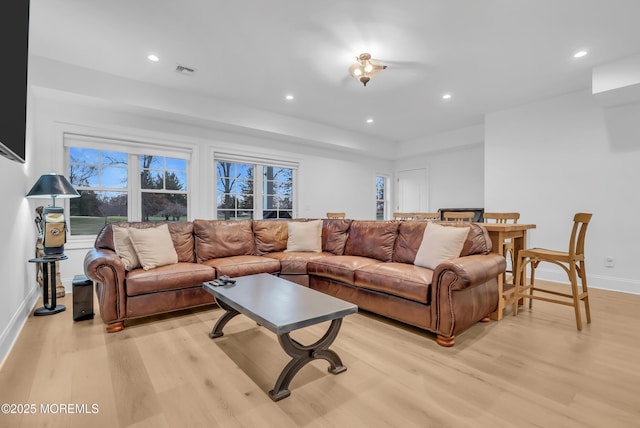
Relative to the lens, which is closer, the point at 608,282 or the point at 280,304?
the point at 280,304

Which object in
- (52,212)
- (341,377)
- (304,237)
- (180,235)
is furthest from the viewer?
(304,237)

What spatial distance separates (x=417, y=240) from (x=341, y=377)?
1.75m

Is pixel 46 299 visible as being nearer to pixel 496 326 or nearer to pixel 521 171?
pixel 496 326

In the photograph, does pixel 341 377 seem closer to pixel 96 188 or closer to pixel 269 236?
pixel 269 236

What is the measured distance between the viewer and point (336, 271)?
10.4ft

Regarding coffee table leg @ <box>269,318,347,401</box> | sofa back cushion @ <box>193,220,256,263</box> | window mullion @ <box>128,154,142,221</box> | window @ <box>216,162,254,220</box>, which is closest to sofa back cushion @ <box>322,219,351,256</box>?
sofa back cushion @ <box>193,220,256,263</box>

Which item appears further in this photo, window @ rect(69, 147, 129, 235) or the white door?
the white door

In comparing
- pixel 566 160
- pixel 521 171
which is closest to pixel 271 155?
pixel 521 171

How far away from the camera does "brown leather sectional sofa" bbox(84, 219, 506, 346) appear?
2.31 meters

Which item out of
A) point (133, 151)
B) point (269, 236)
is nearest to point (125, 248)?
point (269, 236)

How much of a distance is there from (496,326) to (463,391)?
1.23 m

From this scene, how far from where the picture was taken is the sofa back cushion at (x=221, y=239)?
138 inches

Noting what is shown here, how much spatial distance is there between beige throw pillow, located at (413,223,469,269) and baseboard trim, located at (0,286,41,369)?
329cm

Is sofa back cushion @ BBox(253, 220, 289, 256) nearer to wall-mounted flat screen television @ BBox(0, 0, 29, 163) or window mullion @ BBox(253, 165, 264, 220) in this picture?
window mullion @ BBox(253, 165, 264, 220)
